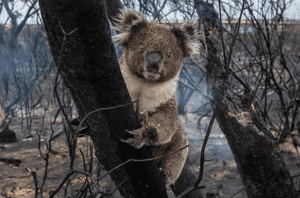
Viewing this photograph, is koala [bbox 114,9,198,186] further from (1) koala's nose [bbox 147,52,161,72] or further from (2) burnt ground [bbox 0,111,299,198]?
(2) burnt ground [bbox 0,111,299,198]

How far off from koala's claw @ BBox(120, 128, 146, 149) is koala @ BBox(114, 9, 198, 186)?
0.14m

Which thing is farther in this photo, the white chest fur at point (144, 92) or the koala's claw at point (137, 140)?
the white chest fur at point (144, 92)

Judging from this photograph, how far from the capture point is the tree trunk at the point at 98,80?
2.36ft

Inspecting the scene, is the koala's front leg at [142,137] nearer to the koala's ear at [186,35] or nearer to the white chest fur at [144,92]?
the white chest fur at [144,92]

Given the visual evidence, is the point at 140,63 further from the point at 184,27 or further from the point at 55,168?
the point at 55,168

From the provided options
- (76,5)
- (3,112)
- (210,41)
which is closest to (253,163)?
(210,41)

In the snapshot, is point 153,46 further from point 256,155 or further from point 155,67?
point 256,155

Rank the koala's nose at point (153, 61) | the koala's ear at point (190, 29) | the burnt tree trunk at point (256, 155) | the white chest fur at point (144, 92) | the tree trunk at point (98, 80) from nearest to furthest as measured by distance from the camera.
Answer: the tree trunk at point (98, 80) → the koala's nose at point (153, 61) → the white chest fur at point (144, 92) → the koala's ear at point (190, 29) → the burnt tree trunk at point (256, 155)

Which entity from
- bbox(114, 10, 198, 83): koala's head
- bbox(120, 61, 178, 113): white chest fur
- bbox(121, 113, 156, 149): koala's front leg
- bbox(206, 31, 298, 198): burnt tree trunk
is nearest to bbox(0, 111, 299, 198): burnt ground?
bbox(206, 31, 298, 198): burnt tree trunk

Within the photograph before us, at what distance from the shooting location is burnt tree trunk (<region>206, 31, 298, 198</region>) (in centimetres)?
216

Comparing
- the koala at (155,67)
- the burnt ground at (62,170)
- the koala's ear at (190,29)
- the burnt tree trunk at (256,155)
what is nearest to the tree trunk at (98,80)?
the koala at (155,67)

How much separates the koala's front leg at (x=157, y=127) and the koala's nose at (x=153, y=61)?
11.4 inches

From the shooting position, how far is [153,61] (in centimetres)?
130

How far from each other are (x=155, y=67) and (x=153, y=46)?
0.46 feet
